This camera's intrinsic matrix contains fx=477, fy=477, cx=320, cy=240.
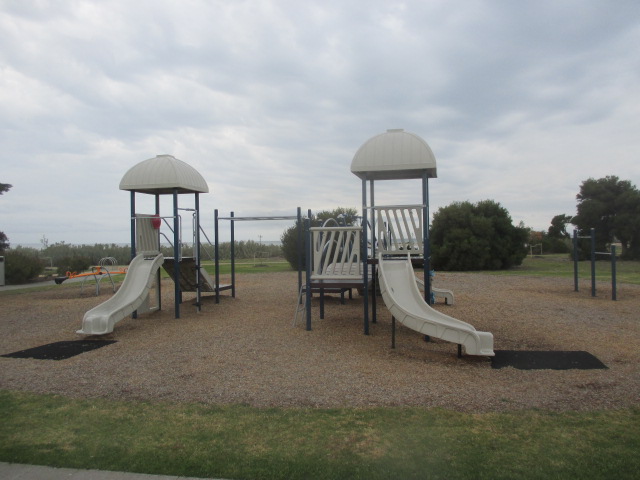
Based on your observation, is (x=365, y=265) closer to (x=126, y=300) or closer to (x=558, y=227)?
(x=126, y=300)

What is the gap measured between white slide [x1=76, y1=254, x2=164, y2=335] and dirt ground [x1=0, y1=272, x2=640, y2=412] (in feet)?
1.13

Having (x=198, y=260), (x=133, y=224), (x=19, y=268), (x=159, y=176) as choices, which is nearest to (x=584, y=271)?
(x=198, y=260)

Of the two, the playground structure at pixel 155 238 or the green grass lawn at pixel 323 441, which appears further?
the playground structure at pixel 155 238

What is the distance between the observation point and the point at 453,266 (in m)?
23.6

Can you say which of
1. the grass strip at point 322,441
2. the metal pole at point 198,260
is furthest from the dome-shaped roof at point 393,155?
the grass strip at point 322,441

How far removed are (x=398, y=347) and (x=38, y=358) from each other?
5.21 m

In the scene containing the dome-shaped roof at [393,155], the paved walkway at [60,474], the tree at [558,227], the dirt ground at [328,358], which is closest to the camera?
the paved walkway at [60,474]

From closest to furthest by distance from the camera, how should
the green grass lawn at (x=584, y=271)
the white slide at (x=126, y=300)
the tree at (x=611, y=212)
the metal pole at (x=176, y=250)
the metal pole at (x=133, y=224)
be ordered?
the white slide at (x=126, y=300), the metal pole at (x=176, y=250), the metal pole at (x=133, y=224), the green grass lawn at (x=584, y=271), the tree at (x=611, y=212)

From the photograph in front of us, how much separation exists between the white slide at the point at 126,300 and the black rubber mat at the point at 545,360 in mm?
6255

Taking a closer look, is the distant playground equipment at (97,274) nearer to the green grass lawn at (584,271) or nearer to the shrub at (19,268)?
the shrub at (19,268)

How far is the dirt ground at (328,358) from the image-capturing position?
490cm

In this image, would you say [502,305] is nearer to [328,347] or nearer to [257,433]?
[328,347]

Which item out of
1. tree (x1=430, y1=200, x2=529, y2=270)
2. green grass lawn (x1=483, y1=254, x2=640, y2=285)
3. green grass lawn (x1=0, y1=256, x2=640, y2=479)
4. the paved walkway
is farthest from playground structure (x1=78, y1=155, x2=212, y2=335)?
tree (x1=430, y1=200, x2=529, y2=270)

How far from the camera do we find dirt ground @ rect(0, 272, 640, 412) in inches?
193
